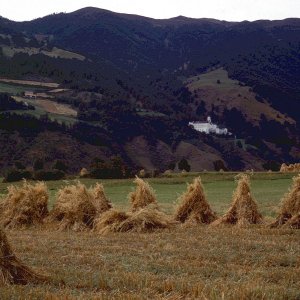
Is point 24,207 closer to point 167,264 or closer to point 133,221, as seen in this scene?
point 133,221

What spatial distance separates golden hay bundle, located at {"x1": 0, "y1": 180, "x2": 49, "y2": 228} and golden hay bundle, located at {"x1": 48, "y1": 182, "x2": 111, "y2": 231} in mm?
546

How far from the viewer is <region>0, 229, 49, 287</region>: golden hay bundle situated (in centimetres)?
903

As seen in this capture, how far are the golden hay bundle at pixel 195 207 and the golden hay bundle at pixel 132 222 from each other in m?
1.82

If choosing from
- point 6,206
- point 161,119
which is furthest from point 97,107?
point 6,206

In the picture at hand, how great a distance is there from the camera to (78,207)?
1942cm

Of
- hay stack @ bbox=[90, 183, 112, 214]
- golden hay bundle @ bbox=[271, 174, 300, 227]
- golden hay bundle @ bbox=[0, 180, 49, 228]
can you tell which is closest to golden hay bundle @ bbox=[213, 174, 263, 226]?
golden hay bundle @ bbox=[271, 174, 300, 227]

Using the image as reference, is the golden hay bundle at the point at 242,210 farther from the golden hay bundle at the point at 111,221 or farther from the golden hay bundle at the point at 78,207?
the golden hay bundle at the point at 78,207

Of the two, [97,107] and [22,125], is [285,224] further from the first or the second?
[97,107]

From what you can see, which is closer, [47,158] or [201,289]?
[201,289]

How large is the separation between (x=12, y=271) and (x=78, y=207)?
1026 centimetres

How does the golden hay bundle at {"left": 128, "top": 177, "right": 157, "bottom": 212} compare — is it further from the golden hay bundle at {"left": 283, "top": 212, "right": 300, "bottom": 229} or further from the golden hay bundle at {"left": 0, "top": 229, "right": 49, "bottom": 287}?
the golden hay bundle at {"left": 0, "top": 229, "right": 49, "bottom": 287}

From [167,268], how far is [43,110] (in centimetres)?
14875

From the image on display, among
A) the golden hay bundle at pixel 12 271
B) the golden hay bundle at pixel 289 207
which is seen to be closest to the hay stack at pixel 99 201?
the golden hay bundle at pixel 289 207

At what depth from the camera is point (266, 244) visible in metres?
13.5
